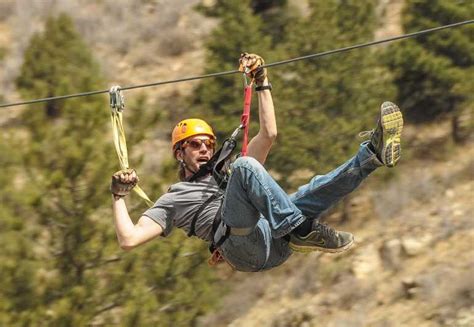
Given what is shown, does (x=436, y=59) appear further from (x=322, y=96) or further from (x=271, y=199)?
(x=271, y=199)

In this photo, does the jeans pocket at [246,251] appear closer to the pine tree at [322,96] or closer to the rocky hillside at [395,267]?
the rocky hillside at [395,267]

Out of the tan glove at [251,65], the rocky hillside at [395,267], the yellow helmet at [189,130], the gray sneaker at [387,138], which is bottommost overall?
the rocky hillside at [395,267]

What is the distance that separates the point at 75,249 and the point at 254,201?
814 centimetres

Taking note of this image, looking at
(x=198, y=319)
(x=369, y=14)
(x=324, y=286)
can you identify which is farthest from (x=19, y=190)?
(x=369, y=14)

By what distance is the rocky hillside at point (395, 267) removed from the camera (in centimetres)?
1516

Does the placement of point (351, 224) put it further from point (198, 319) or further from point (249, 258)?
point (249, 258)

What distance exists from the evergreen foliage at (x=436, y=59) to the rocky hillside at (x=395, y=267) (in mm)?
823

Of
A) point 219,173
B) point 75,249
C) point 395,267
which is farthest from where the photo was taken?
point 395,267

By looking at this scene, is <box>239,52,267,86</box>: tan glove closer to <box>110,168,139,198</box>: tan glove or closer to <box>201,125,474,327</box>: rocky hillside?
<box>110,168,139,198</box>: tan glove

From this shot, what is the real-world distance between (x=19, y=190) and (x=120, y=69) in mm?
11433

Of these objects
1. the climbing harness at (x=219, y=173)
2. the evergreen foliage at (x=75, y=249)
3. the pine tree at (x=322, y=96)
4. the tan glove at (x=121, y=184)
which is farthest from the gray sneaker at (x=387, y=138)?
the pine tree at (x=322, y=96)

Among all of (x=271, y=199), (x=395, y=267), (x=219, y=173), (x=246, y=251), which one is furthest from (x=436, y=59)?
(x=271, y=199)

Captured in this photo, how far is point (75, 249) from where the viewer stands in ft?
41.1

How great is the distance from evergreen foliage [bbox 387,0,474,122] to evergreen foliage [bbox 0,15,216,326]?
24.3 feet
